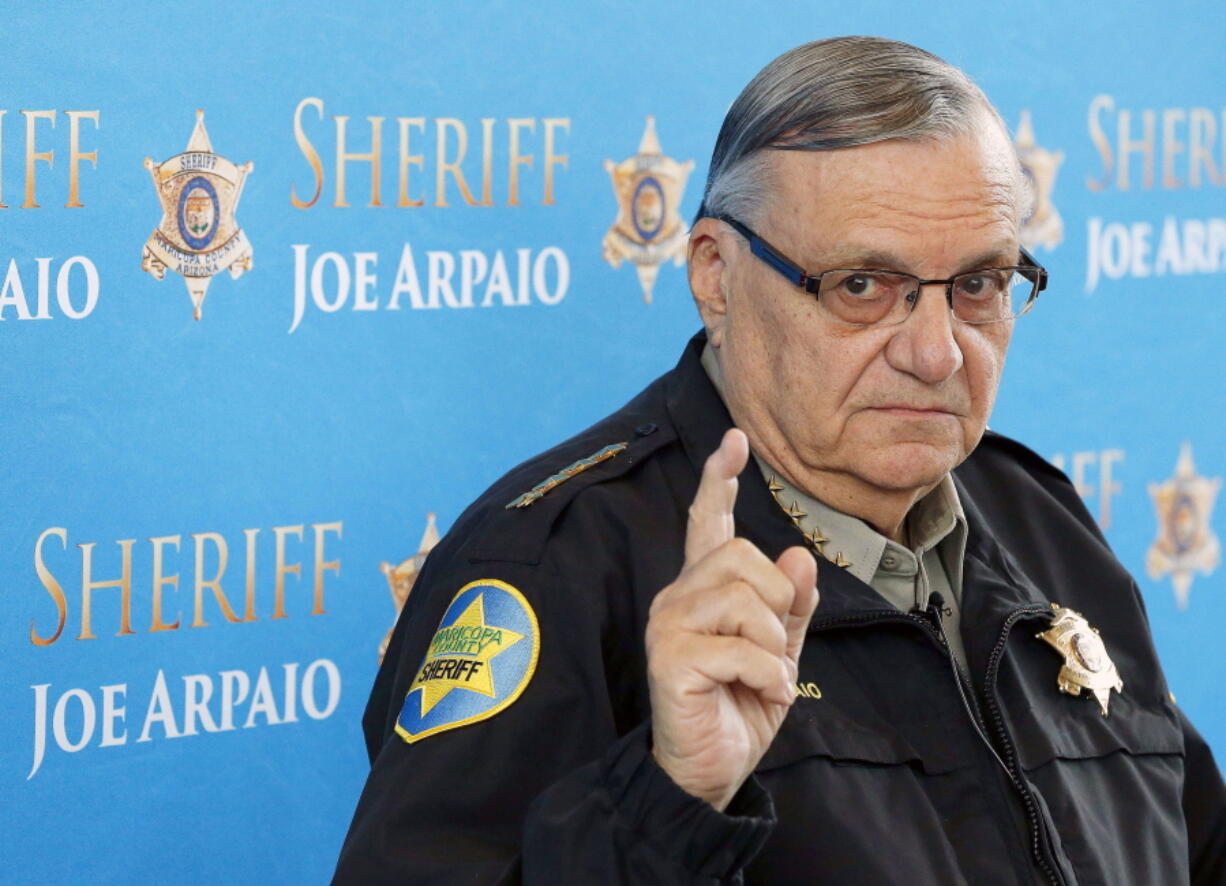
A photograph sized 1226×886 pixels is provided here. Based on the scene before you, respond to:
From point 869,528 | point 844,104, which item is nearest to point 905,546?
point 869,528

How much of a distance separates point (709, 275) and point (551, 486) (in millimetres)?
288

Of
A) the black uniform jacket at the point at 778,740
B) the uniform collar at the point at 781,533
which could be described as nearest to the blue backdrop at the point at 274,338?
the black uniform jacket at the point at 778,740

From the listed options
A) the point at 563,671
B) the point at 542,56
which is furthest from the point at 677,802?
the point at 542,56

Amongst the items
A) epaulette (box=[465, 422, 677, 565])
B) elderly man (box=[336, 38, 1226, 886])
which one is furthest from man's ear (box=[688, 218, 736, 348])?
epaulette (box=[465, 422, 677, 565])

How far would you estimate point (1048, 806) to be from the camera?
1.46m

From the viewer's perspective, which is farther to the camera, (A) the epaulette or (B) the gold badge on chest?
(B) the gold badge on chest

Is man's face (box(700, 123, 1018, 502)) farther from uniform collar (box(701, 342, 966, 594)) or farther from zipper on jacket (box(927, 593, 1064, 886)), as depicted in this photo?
zipper on jacket (box(927, 593, 1064, 886))

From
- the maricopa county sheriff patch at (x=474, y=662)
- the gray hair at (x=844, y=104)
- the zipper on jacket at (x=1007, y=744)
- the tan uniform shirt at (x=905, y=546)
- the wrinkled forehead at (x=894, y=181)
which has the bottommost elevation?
the zipper on jacket at (x=1007, y=744)

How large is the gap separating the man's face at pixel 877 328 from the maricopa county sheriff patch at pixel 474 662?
34cm

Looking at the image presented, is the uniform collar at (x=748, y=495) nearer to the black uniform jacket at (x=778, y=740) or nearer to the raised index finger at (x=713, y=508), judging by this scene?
the black uniform jacket at (x=778, y=740)

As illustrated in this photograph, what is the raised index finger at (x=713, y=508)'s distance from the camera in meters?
Answer: 1.13

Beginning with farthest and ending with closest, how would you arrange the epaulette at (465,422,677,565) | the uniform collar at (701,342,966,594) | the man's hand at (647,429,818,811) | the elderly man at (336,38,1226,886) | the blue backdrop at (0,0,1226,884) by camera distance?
the blue backdrop at (0,0,1226,884) < the uniform collar at (701,342,966,594) < the epaulette at (465,422,677,565) < the elderly man at (336,38,1226,886) < the man's hand at (647,429,818,811)

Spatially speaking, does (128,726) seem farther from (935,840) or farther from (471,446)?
(935,840)

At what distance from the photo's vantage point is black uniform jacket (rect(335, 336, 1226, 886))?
116cm
